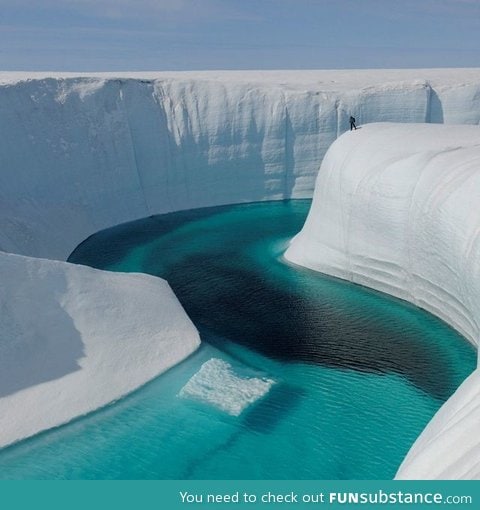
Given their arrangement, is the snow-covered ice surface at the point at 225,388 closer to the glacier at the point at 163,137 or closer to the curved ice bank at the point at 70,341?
the curved ice bank at the point at 70,341

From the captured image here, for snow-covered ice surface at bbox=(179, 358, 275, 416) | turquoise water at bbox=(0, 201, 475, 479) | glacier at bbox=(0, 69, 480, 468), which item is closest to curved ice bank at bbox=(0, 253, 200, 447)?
turquoise water at bbox=(0, 201, 475, 479)

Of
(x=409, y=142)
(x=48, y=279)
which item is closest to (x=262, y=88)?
(x=409, y=142)

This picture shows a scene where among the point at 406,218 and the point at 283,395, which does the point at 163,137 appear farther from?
the point at 283,395

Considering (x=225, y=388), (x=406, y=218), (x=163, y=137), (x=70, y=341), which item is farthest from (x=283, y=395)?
(x=163, y=137)

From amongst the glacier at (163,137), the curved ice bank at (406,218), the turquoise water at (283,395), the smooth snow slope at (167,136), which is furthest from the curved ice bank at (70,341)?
→ the smooth snow slope at (167,136)

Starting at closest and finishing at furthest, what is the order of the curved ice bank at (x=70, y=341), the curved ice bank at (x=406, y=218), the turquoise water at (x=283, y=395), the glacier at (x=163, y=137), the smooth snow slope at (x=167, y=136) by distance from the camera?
1. the turquoise water at (x=283, y=395)
2. the curved ice bank at (x=70, y=341)
3. the curved ice bank at (x=406, y=218)
4. the glacier at (x=163, y=137)
5. the smooth snow slope at (x=167, y=136)
